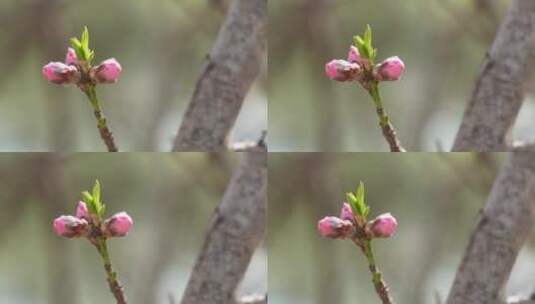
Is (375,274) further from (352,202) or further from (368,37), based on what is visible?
(368,37)

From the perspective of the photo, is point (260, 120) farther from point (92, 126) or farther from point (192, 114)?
point (92, 126)

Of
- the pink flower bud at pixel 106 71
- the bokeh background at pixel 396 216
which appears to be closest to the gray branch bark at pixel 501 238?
the bokeh background at pixel 396 216

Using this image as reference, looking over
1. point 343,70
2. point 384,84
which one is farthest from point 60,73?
point 384,84

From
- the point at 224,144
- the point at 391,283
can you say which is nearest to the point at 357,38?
the point at 224,144

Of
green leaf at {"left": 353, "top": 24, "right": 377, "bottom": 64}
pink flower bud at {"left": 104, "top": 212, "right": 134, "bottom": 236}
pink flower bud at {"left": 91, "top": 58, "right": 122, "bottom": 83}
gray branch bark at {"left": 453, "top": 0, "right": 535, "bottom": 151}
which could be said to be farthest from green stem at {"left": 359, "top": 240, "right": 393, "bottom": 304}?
pink flower bud at {"left": 91, "top": 58, "right": 122, "bottom": 83}

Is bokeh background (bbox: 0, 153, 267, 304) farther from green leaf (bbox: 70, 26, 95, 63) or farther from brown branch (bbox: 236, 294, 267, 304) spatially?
green leaf (bbox: 70, 26, 95, 63)

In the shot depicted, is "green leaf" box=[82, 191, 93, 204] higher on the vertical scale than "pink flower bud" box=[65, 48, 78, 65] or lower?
lower
